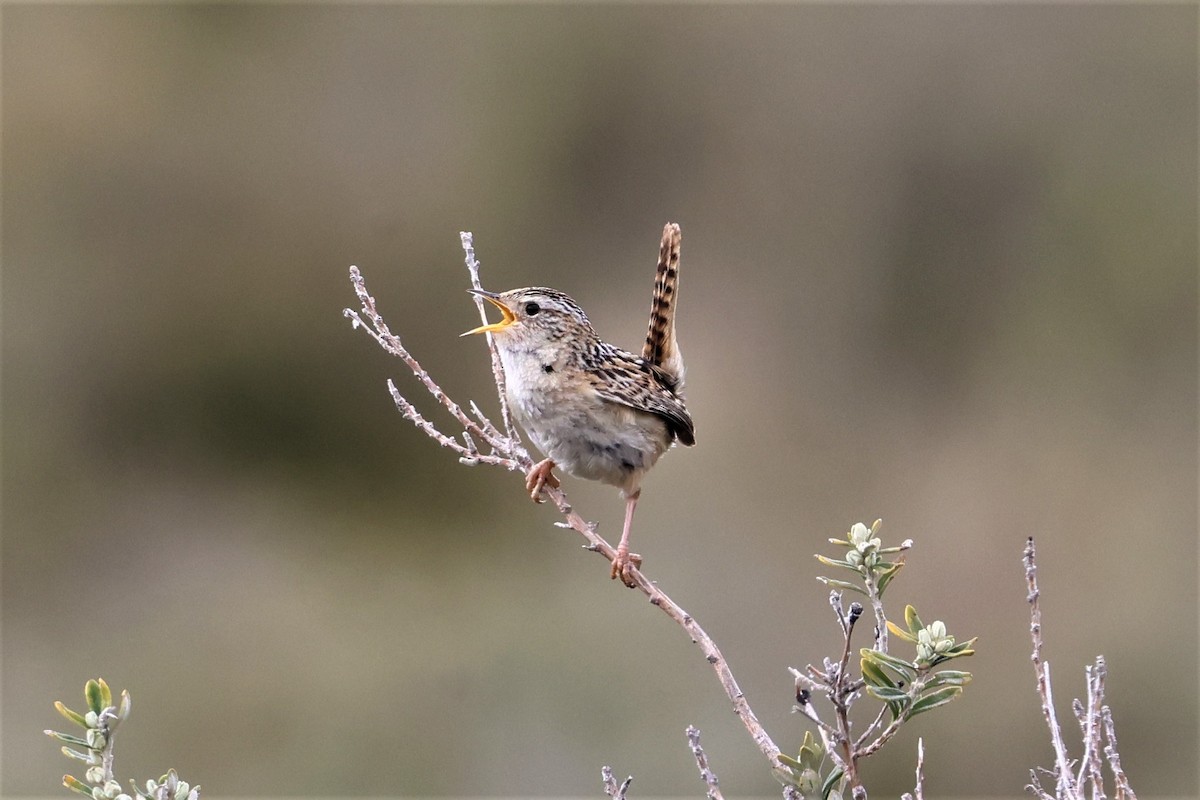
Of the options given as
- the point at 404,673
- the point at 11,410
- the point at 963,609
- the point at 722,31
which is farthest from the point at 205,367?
the point at 963,609

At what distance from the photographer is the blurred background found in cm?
1002

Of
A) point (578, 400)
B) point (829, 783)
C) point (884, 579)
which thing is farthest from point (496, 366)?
point (829, 783)

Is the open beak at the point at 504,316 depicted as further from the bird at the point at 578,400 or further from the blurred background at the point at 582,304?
the blurred background at the point at 582,304

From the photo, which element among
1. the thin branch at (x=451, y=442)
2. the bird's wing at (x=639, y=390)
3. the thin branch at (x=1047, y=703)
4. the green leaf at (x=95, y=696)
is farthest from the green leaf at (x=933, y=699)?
the bird's wing at (x=639, y=390)

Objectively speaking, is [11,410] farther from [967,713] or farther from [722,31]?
[967,713]

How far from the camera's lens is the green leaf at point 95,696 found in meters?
2.52

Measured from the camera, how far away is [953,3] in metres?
11.5

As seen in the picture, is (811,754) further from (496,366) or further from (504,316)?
(504,316)

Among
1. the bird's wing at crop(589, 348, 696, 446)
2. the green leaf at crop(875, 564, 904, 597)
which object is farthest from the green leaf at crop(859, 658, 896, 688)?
the bird's wing at crop(589, 348, 696, 446)

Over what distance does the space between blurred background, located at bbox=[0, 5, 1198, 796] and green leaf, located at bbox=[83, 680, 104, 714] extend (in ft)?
23.5

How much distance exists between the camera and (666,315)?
16.0ft

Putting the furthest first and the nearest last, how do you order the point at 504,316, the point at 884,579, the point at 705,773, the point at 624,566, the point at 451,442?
the point at 504,316 < the point at 624,566 < the point at 451,442 < the point at 884,579 < the point at 705,773

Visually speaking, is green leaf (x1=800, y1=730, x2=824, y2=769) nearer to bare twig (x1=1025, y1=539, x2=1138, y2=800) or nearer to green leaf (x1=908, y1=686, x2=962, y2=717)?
green leaf (x1=908, y1=686, x2=962, y2=717)

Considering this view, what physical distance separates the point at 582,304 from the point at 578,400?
6102mm
